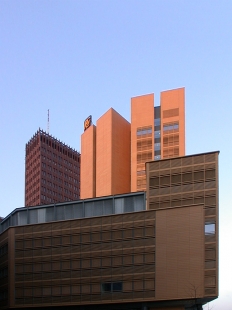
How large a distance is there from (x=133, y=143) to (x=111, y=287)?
74.6 metres

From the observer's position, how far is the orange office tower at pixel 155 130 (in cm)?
14862

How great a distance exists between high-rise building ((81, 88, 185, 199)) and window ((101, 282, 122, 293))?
63.6m

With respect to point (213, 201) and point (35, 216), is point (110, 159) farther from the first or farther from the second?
point (213, 201)

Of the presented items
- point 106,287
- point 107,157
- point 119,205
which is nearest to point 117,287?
point 106,287

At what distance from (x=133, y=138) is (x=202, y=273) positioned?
7985 cm

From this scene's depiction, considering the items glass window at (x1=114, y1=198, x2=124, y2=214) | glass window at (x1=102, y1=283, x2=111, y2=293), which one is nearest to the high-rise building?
glass window at (x1=114, y1=198, x2=124, y2=214)

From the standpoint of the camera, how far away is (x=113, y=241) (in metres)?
82.6

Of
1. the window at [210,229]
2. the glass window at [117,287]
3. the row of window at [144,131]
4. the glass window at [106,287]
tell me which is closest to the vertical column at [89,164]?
the row of window at [144,131]

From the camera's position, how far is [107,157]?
148 meters

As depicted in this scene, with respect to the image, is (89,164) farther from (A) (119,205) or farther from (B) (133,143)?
(A) (119,205)

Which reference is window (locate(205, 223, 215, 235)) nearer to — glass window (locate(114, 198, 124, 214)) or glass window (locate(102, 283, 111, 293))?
glass window (locate(114, 198, 124, 214))

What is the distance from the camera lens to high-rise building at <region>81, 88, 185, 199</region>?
487ft

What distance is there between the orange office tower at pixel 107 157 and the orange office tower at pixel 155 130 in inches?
105

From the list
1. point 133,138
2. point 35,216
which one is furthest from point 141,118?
point 35,216
